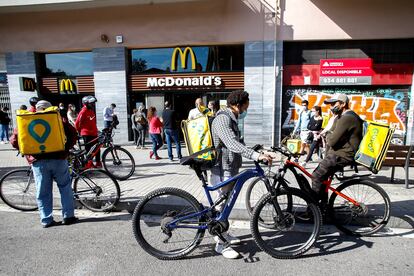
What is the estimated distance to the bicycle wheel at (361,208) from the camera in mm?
3291

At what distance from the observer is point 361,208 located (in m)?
3.35

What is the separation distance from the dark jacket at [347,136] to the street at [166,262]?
43.6 inches

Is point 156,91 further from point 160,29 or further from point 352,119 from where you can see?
point 352,119

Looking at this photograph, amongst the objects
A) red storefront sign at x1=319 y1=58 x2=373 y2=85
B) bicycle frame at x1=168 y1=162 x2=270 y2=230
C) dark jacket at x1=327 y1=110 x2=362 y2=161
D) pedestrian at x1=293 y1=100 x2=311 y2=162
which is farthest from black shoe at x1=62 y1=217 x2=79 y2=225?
red storefront sign at x1=319 y1=58 x2=373 y2=85

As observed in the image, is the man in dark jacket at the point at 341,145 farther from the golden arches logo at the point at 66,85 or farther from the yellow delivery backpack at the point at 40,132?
the golden arches logo at the point at 66,85

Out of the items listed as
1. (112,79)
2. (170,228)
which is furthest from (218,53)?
(170,228)

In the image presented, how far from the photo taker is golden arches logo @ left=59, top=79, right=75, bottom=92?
37.3ft

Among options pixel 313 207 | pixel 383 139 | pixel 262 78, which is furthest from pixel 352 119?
pixel 262 78

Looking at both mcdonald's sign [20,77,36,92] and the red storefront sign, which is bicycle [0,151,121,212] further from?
the red storefront sign

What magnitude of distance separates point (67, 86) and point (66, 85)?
0.06 metres

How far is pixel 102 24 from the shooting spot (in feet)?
34.0

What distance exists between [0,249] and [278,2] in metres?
10.1

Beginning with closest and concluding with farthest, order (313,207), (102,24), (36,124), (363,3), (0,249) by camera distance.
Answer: (313,207) → (0,249) → (36,124) → (363,3) → (102,24)

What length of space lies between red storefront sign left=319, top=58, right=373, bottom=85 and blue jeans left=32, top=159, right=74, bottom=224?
29.6 feet
